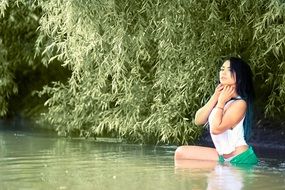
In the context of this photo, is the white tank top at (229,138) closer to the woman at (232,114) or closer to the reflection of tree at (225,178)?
the woman at (232,114)

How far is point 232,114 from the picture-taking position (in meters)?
7.86

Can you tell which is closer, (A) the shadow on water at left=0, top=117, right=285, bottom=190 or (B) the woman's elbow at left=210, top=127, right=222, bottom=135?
(A) the shadow on water at left=0, top=117, right=285, bottom=190

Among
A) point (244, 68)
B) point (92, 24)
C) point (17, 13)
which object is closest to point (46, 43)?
point (17, 13)

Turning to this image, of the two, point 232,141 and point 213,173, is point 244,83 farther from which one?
point 213,173

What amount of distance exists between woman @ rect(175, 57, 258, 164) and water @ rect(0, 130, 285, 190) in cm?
22

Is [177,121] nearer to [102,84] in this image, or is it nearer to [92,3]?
[102,84]

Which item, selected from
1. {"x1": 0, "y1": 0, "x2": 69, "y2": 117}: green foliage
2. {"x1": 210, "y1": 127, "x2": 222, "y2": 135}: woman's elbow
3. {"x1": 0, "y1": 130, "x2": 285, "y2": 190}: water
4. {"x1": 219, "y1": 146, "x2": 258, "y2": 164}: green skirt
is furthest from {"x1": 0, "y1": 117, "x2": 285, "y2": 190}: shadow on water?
{"x1": 0, "y1": 0, "x2": 69, "y2": 117}: green foliage

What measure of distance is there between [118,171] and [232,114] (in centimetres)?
137

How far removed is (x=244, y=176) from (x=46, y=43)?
691 cm

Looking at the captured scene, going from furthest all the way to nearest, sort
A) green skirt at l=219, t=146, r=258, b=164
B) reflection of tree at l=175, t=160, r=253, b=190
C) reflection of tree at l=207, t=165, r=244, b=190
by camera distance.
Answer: green skirt at l=219, t=146, r=258, b=164, reflection of tree at l=175, t=160, r=253, b=190, reflection of tree at l=207, t=165, r=244, b=190

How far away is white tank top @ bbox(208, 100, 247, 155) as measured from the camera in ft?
26.1

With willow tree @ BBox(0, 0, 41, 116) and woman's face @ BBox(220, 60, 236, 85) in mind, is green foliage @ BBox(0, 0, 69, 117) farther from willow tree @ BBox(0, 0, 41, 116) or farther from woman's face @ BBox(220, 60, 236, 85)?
woman's face @ BBox(220, 60, 236, 85)

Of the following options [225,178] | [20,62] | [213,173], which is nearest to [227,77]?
[213,173]

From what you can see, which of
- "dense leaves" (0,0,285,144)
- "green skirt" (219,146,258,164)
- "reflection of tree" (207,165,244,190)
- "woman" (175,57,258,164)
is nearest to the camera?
"reflection of tree" (207,165,244,190)
